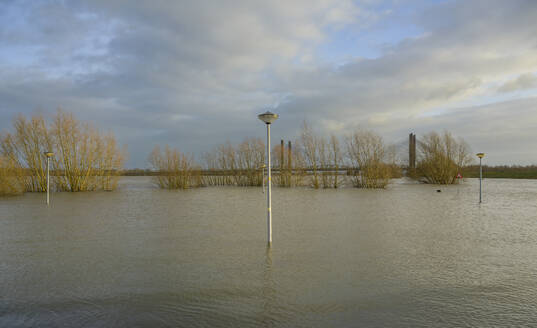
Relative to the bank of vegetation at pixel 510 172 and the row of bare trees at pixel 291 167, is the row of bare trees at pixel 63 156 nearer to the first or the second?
the row of bare trees at pixel 291 167

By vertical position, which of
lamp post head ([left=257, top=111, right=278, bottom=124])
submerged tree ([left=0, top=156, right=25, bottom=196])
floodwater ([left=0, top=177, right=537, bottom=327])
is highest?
lamp post head ([left=257, top=111, right=278, bottom=124])

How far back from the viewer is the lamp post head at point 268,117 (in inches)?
300

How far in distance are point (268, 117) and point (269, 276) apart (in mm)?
3487

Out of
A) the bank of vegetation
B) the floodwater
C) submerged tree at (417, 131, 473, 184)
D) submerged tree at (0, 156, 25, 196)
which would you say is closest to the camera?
the floodwater

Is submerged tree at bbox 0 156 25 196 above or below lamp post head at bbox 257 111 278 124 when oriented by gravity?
below

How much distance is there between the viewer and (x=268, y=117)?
766 centimetres

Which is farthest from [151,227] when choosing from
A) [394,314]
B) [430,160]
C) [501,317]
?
[430,160]

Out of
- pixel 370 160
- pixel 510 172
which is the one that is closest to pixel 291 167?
pixel 370 160

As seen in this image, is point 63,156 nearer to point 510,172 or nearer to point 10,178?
point 10,178

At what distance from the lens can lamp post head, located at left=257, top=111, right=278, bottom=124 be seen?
25.0 ft

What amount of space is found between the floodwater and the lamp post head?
9.05ft

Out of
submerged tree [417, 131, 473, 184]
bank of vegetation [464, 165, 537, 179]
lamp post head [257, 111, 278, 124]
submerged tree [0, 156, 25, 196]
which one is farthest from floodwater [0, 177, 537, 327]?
bank of vegetation [464, 165, 537, 179]

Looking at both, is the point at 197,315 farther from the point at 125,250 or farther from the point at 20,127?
the point at 20,127

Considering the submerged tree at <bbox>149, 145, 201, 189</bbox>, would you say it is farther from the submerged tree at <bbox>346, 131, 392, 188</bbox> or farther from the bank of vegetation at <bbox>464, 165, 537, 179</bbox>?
the bank of vegetation at <bbox>464, 165, 537, 179</bbox>
